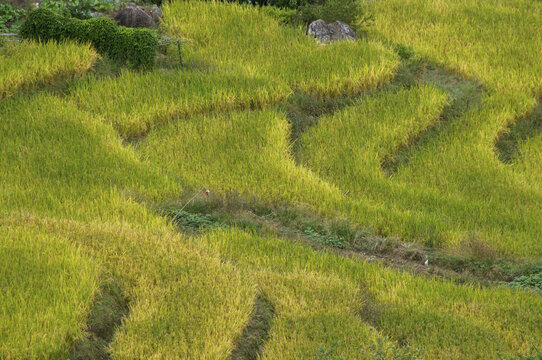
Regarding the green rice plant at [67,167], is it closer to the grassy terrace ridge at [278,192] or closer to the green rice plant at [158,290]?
the grassy terrace ridge at [278,192]

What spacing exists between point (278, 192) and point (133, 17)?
162 inches

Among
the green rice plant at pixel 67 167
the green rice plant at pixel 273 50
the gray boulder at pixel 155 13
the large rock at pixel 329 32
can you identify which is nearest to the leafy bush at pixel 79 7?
the gray boulder at pixel 155 13

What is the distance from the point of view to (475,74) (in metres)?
10.4

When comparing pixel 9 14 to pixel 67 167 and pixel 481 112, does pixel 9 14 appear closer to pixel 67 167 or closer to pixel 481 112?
pixel 67 167

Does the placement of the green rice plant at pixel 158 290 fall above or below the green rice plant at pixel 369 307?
above

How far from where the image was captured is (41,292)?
209 inches

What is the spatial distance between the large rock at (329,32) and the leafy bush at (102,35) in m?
2.37

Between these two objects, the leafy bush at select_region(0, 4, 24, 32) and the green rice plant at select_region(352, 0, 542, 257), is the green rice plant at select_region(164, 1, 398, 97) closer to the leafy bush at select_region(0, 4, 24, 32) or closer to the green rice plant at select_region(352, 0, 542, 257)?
the green rice plant at select_region(352, 0, 542, 257)

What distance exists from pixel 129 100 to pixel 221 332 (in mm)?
4416

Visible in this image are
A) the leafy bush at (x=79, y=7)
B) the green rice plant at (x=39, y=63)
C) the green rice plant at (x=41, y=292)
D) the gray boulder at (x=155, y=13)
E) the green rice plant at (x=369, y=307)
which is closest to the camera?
the green rice plant at (x=41, y=292)

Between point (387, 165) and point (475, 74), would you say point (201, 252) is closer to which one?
point (387, 165)

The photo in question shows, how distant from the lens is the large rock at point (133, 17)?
407 inches

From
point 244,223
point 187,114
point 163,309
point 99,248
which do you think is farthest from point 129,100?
point 163,309

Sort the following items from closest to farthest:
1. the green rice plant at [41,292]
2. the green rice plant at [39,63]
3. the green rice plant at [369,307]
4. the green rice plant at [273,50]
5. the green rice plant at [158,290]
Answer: the green rice plant at [41,292] < the green rice plant at [158,290] < the green rice plant at [369,307] < the green rice plant at [39,63] < the green rice plant at [273,50]
